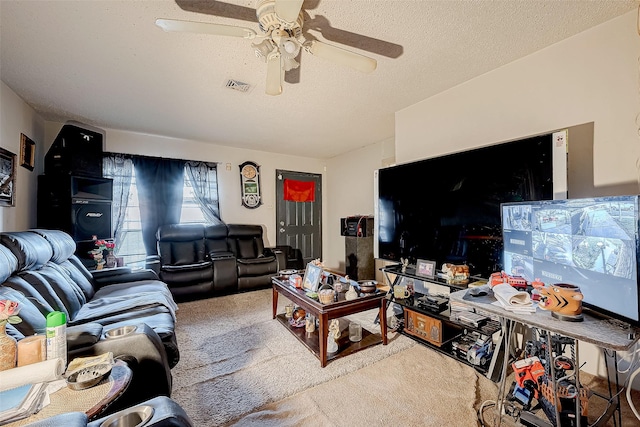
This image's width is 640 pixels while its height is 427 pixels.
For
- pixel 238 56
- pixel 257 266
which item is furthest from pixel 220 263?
pixel 238 56

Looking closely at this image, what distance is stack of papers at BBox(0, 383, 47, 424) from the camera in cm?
75

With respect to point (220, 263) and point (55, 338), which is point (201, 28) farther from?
point (220, 263)

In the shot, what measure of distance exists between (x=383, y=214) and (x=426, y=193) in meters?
0.56

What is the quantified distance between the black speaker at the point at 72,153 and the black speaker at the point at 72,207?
0.33ft

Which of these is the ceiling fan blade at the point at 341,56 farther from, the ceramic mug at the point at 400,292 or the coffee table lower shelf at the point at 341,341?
the coffee table lower shelf at the point at 341,341

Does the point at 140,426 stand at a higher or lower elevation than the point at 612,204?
Result: lower

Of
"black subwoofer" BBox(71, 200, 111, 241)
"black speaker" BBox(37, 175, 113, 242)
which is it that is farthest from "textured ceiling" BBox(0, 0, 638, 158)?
"black subwoofer" BBox(71, 200, 111, 241)

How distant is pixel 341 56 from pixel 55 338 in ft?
6.29

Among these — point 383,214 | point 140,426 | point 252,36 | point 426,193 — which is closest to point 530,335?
point 426,193

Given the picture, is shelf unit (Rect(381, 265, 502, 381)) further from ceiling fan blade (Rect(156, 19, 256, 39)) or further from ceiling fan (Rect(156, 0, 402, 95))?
ceiling fan blade (Rect(156, 19, 256, 39))

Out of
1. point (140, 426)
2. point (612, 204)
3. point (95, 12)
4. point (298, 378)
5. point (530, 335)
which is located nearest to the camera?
point (140, 426)

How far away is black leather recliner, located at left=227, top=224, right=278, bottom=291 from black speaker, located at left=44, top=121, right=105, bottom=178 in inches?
76.7

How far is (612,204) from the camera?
112 centimetres

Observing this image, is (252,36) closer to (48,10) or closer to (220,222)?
(48,10)
